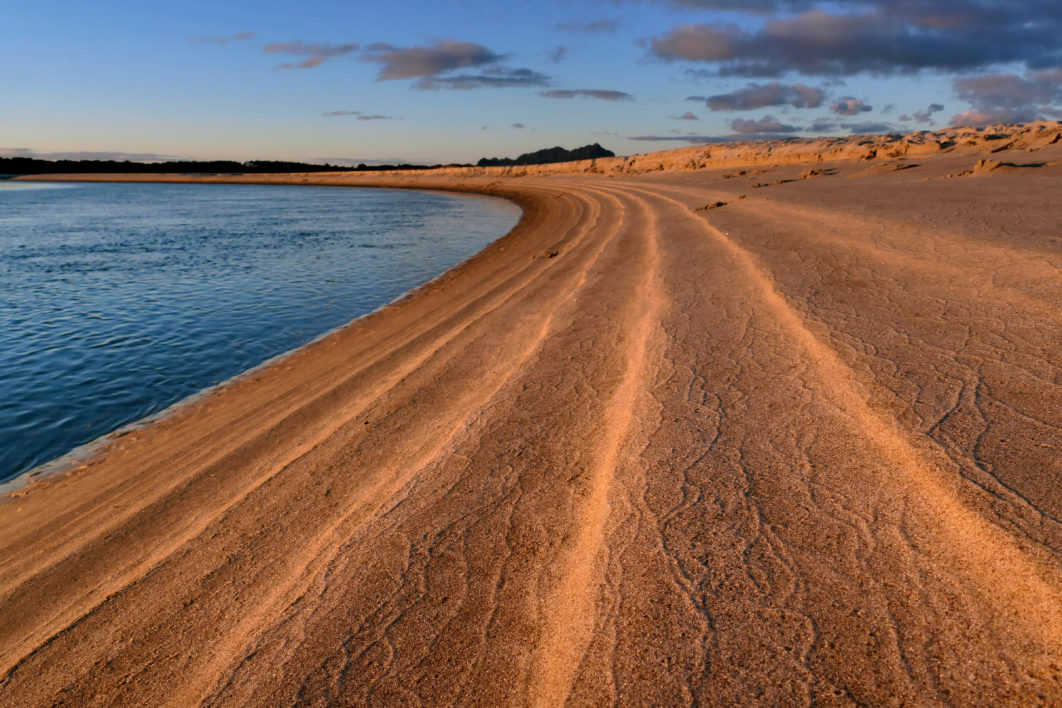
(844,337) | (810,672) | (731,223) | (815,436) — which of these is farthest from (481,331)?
(731,223)

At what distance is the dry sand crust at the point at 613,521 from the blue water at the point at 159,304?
1265 mm

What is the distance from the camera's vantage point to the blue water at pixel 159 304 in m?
7.35

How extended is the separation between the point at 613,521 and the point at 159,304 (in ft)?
44.0

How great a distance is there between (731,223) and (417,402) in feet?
32.4

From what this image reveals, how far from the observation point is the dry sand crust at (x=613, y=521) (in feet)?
7.16

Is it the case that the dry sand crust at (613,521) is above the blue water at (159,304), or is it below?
above

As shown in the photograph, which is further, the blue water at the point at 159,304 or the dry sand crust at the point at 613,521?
the blue water at the point at 159,304

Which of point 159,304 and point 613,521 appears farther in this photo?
point 159,304

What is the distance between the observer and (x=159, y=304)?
42.0ft

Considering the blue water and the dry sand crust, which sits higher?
the dry sand crust

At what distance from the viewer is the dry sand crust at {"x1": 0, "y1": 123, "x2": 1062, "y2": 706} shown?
7.16 ft

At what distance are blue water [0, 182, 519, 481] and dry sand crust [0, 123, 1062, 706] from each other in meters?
1.27

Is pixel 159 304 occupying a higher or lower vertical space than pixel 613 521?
lower

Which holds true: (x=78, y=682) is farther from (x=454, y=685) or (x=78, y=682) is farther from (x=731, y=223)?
(x=731, y=223)
